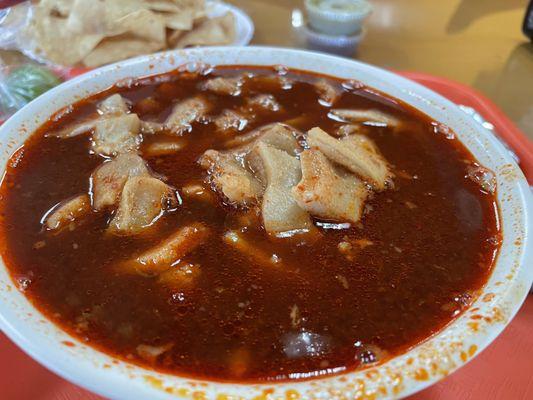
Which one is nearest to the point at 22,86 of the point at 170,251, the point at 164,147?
the point at 164,147

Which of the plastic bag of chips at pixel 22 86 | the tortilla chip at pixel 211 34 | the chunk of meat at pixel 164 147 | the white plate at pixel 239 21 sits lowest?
the plastic bag of chips at pixel 22 86

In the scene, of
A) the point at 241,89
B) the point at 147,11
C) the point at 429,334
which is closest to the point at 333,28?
the point at 147,11

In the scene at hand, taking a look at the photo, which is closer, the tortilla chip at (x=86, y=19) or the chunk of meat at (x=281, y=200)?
the chunk of meat at (x=281, y=200)

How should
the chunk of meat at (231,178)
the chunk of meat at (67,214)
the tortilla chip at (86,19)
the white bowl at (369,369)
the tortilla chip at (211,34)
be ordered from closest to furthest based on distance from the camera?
the white bowl at (369,369), the chunk of meat at (67,214), the chunk of meat at (231,178), the tortilla chip at (86,19), the tortilla chip at (211,34)

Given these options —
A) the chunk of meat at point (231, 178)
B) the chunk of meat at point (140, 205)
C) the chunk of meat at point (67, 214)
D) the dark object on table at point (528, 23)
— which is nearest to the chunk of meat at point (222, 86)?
the chunk of meat at point (231, 178)

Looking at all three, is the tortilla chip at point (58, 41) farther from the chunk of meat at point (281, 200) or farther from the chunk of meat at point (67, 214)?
the chunk of meat at point (281, 200)

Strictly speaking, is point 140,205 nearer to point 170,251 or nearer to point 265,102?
point 170,251

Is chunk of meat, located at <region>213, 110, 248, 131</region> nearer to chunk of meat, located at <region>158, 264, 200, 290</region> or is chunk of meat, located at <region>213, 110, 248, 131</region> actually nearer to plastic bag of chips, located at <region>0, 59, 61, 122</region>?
chunk of meat, located at <region>158, 264, 200, 290</region>

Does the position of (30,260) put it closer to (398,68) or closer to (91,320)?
(91,320)
